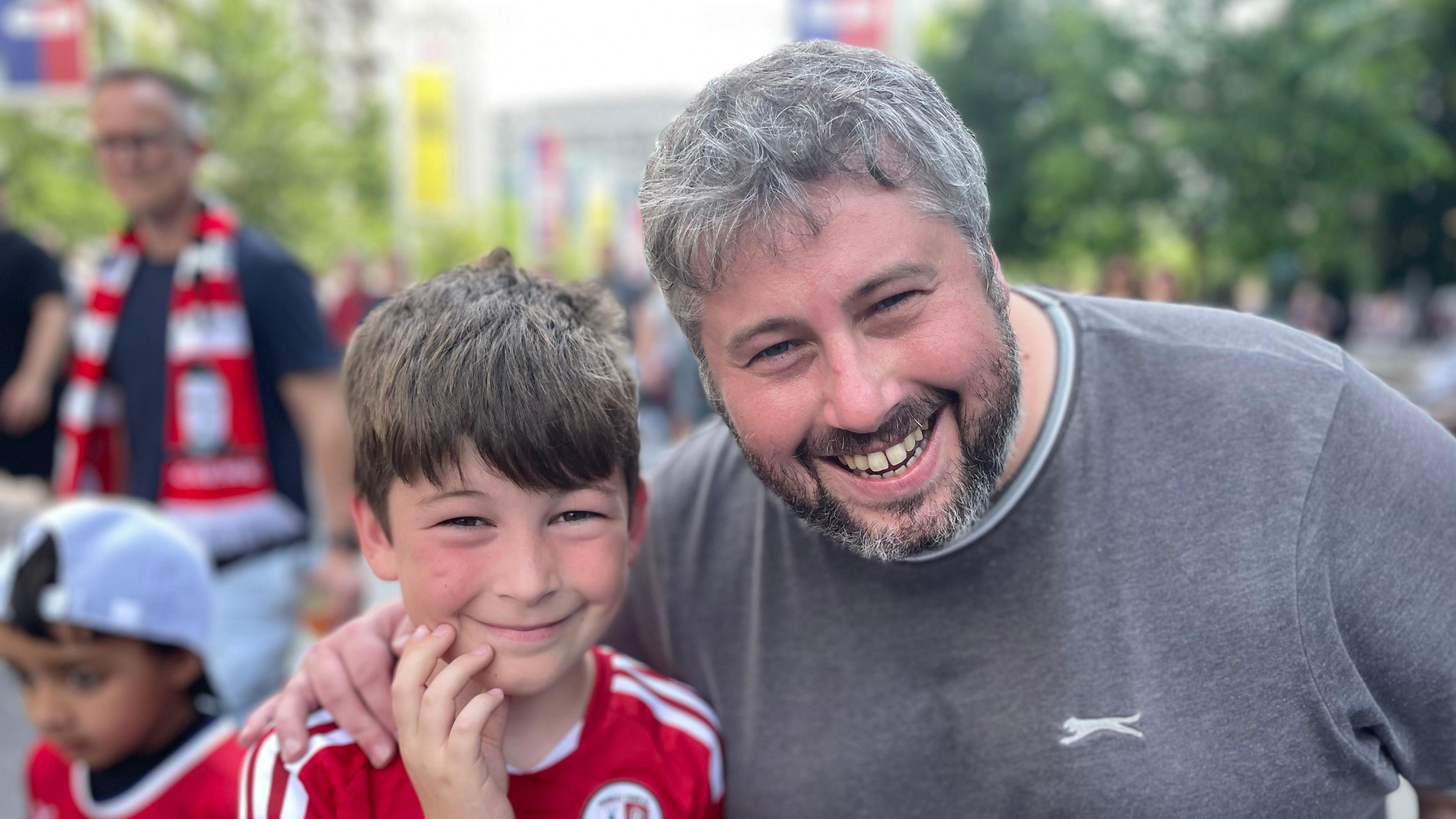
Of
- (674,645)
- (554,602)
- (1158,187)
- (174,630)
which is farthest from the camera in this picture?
(1158,187)

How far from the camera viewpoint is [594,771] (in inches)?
66.4

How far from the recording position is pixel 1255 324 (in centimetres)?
177

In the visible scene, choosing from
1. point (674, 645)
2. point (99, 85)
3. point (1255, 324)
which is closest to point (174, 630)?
point (674, 645)

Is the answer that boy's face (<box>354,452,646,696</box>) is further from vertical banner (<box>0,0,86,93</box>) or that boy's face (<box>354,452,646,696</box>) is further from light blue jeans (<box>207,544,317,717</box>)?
vertical banner (<box>0,0,86,93</box>)

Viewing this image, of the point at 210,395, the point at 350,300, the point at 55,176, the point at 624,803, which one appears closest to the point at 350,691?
the point at 624,803

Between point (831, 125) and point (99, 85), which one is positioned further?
point (99, 85)

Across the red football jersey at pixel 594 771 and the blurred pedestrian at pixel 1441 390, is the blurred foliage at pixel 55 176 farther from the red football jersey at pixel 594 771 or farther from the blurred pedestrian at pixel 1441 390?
the red football jersey at pixel 594 771

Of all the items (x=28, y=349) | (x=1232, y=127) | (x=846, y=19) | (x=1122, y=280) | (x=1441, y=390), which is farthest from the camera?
(x=1232, y=127)

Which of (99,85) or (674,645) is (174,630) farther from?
(99,85)

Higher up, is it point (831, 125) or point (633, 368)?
point (831, 125)

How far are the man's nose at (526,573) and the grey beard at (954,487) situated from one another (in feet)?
0.96

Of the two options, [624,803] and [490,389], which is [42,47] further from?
[624,803]

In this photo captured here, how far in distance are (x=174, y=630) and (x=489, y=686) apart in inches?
43.2

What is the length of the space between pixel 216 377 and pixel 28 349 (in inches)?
89.2
